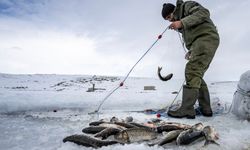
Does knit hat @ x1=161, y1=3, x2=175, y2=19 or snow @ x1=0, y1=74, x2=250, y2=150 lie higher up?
knit hat @ x1=161, y1=3, x2=175, y2=19

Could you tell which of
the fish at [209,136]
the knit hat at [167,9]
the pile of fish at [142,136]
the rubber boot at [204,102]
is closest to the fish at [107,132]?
the pile of fish at [142,136]

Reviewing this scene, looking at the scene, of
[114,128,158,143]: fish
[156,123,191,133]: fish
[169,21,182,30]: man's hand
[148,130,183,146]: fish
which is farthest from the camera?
[169,21,182,30]: man's hand

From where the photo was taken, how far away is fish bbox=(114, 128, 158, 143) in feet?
9.43

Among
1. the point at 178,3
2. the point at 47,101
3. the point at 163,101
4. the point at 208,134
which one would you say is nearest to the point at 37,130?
the point at 208,134

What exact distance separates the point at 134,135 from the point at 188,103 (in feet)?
6.27

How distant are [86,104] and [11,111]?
1.70m

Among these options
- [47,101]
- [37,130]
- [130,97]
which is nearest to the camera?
[37,130]

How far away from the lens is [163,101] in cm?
684

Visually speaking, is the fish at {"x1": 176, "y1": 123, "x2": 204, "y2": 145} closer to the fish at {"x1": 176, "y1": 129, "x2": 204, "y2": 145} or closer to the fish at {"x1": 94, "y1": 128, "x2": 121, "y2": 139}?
the fish at {"x1": 176, "y1": 129, "x2": 204, "y2": 145}

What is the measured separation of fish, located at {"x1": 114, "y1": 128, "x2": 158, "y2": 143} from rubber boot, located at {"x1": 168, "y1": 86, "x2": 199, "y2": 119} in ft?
5.53

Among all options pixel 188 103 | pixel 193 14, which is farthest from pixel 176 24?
pixel 188 103

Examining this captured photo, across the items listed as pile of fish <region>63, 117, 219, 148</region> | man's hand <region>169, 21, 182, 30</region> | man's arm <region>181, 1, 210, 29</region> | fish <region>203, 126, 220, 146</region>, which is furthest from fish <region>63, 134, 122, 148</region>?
man's arm <region>181, 1, 210, 29</region>

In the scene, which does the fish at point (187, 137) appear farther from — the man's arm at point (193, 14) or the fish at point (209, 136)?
the man's arm at point (193, 14)

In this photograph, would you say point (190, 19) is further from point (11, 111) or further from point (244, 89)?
point (11, 111)
